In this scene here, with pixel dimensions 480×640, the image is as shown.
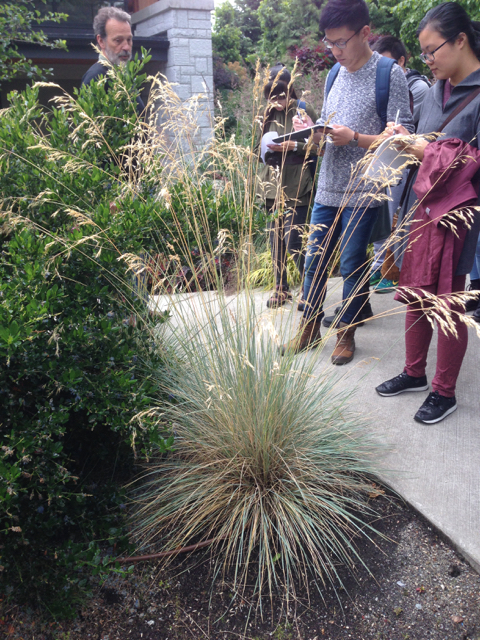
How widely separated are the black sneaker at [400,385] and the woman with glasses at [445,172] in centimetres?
21

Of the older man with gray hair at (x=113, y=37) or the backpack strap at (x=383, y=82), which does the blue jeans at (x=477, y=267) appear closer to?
the backpack strap at (x=383, y=82)

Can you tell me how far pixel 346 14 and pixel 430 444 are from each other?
233 centimetres

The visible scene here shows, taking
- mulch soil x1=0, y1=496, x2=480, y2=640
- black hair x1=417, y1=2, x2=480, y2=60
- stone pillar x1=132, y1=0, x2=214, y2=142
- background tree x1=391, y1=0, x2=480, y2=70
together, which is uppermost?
background tree x1=391, y1=0, x2=480, y2=70

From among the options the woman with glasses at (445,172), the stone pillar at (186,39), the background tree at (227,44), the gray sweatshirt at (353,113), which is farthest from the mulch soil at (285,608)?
the background tree at (227,44)

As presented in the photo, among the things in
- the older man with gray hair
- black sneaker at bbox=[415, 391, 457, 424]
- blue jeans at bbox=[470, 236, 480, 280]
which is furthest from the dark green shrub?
blue jeans at bbox=[470, 236, 480, 280]

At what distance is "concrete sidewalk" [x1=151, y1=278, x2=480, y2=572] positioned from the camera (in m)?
2.07

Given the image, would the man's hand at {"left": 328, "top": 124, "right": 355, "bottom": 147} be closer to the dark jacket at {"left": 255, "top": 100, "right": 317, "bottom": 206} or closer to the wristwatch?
the wristwatch

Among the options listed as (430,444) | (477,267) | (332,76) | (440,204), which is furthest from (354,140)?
(477,267)

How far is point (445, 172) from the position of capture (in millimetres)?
2441

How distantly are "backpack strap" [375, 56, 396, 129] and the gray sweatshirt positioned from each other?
25 mm

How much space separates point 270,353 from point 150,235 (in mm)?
863

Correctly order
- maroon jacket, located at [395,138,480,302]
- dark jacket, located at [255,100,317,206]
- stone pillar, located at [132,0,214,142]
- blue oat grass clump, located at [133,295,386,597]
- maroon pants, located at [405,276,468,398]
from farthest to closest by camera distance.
Result: 1. stone pillar, located at [132,0,214,142]
2. dark jacket, located at [255,100,317,206]
3. maroon pants, located at [405,276,468,398]
4. maroon jacket, located at [395,138,480,302]
5. blue oat grass clump, located at [133,295,386,597]

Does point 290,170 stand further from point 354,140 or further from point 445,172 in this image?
point 445,172

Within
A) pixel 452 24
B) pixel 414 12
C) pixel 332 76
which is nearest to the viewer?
pixel 452 24
